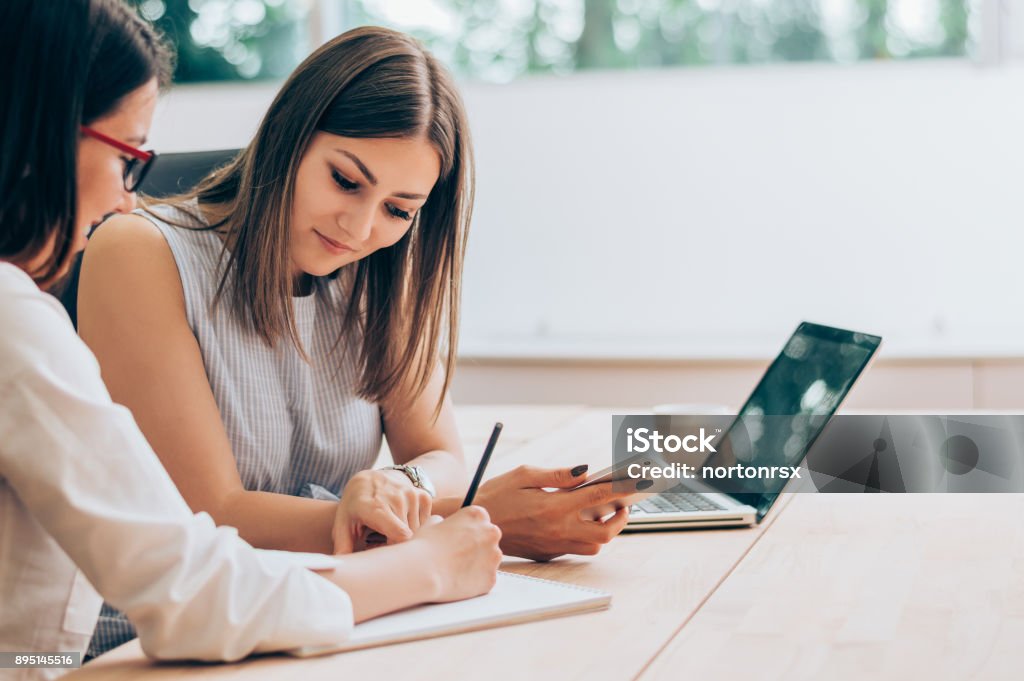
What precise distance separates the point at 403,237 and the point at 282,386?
27 cm

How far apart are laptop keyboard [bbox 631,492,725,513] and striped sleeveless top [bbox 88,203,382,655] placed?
15.9 inches

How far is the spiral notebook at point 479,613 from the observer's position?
0.90m

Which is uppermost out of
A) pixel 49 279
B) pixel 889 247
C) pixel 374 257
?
pixel 49 279

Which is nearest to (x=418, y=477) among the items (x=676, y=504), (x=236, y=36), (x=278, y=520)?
(x=278, y=520)

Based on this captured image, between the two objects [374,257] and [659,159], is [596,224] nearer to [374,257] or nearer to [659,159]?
[659,159]

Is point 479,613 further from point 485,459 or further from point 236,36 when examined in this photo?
point 236,36

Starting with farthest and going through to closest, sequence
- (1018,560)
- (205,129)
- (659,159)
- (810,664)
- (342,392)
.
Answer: (205,129) → (659,159) → (342,392) → (1018,560) → (810,664)

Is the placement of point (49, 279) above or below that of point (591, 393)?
above

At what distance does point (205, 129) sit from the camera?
3.54 metres

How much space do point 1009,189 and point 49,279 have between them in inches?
110

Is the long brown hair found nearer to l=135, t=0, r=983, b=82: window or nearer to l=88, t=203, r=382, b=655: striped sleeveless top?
l=88, t=203, r=382, b=655: striped sleeveless top

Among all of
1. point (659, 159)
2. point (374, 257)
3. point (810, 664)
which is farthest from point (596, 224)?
point (810, 664)

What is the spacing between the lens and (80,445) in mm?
792

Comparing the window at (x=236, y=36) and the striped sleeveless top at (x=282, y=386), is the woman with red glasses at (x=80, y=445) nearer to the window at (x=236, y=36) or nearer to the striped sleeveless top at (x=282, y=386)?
the striped sleeveless top at (x=282, y=386)
